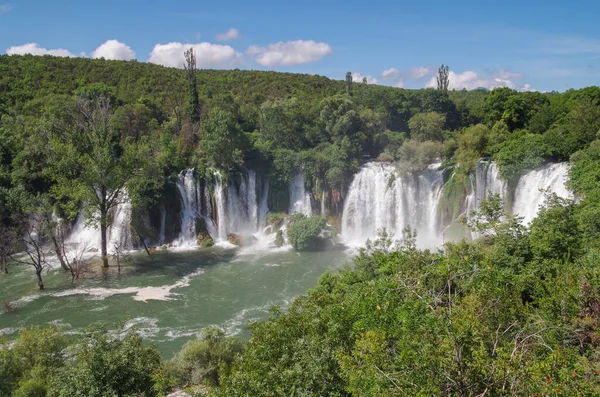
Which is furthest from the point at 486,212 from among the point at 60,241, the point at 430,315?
the point at 60,241

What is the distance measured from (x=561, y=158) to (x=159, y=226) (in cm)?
3173

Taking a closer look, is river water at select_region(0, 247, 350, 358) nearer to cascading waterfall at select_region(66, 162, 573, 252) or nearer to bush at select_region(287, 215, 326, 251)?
bush at select_region(287, 215, 326, 251)

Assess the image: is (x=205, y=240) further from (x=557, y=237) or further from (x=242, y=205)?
(x=557, y=237)

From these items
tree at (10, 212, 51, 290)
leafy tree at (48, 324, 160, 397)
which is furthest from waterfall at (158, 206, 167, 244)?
leafy tree at (48, 324, 160, 397)

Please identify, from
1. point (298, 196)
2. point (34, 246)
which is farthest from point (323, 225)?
point (34, 246)

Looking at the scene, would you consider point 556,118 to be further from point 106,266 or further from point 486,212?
point 106,266

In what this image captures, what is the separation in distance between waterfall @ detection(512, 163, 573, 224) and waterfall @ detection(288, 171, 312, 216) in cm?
1709

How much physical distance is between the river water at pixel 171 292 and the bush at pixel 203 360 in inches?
188

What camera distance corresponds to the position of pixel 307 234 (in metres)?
35.2

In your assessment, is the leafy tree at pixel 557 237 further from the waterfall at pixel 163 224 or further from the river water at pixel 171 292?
the waterfall at pixel 163 224

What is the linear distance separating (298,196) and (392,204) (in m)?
8.75

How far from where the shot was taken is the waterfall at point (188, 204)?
126 feet

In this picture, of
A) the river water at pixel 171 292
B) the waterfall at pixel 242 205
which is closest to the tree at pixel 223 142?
the waterfall at pixel 242 205

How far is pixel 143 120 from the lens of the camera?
4862 cm
